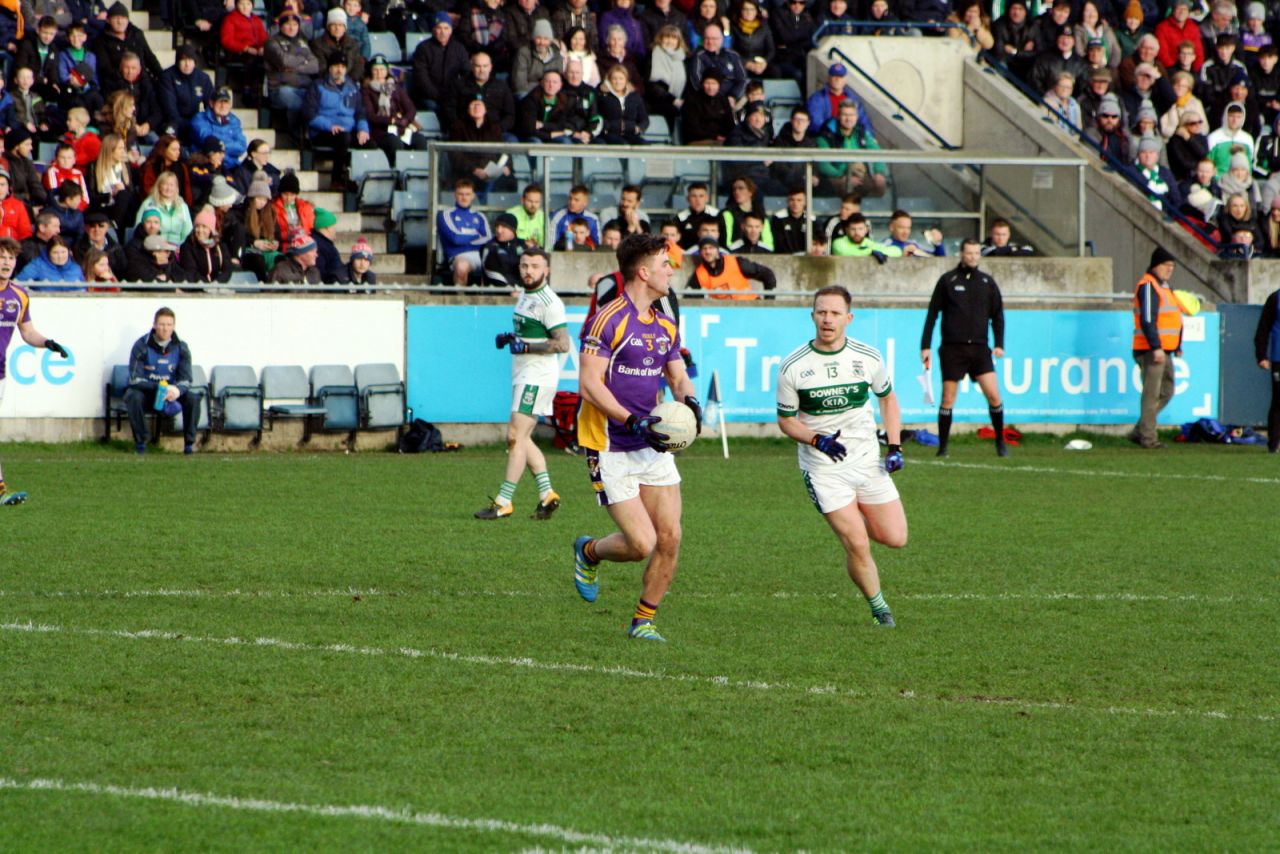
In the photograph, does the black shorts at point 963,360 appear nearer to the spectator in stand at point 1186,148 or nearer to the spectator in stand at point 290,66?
the spectator in stand at point 1186,148

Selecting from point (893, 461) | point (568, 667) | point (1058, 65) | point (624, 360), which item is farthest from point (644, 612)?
point (1058, 65)

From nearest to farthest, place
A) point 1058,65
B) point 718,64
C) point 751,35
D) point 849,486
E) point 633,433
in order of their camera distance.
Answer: point 633,433 → point 849,486 → point 718,64 → point 751,35 → point 1058,65

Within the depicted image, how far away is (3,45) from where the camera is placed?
22.8 meters

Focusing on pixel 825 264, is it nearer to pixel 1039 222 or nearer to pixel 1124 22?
pixel 1039 222

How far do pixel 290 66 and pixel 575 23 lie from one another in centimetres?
406

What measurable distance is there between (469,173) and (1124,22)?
42.2 ft

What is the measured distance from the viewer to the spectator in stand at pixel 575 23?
25516 millimetres

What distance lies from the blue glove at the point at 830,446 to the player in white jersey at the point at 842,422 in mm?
103

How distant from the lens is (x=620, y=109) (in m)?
24.4

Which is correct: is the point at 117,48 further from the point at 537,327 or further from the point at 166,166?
the point at 537,327

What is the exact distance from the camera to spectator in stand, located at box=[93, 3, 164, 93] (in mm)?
22859

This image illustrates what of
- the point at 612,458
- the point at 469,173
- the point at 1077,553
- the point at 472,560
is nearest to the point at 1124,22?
the point at 469,173

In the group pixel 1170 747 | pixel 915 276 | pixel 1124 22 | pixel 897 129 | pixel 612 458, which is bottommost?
pixel 1170 747

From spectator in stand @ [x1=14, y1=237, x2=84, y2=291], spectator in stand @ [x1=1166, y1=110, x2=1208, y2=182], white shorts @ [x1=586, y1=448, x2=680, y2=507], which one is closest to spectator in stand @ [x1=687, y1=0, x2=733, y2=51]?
spectator in stand @ [x1=1166, y1=110, x2=1208, y2=182]
